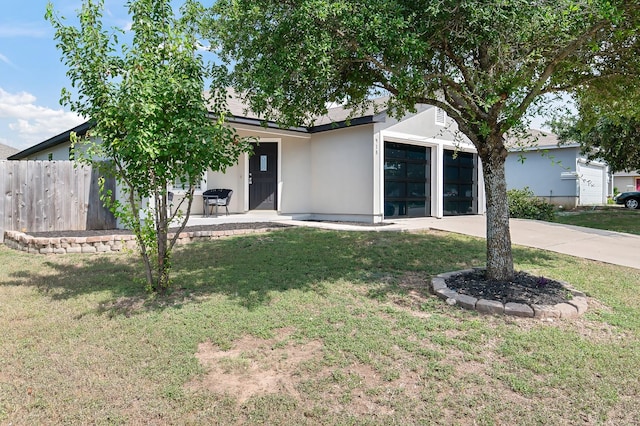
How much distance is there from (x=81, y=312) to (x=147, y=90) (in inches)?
97.2

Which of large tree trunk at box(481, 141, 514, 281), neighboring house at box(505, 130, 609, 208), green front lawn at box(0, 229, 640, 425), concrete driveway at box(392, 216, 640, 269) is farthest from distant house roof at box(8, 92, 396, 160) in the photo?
neighboring house at box(505, 130, 609, 208)

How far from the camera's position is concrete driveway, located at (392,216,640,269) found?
686 cm

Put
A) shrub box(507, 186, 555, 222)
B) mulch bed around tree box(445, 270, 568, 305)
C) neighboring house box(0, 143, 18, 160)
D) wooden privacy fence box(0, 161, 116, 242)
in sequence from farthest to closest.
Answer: neighboring house box(0, 143, 18, 160)
shrub box(507, 186, 555, 222)
wooden privacy fence box(0, 161, 116, 242)
mulch bed around tree box(445, 270, 568, 305)

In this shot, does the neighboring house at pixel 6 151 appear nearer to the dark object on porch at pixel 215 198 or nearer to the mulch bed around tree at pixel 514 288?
the dark object on porch at pixel 215 198

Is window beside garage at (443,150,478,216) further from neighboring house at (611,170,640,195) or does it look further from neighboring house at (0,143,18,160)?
neighboring house at (611,170,640,195)

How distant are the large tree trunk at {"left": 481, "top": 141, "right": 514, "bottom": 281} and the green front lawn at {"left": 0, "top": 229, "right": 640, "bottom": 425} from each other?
971 mm

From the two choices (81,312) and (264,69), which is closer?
(81,312)

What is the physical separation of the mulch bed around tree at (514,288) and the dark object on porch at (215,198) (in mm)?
7504

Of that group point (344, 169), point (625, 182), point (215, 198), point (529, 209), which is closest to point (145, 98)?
point (215, 198)

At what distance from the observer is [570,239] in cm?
827

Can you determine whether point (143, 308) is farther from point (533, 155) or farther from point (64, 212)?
point (533, 155)

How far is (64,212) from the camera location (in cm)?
886

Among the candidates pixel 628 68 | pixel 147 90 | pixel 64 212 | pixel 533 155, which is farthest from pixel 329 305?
pixel 533 155

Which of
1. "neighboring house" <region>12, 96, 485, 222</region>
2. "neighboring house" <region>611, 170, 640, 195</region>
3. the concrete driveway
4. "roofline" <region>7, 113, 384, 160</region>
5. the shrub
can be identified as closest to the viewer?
the concrete driveway
